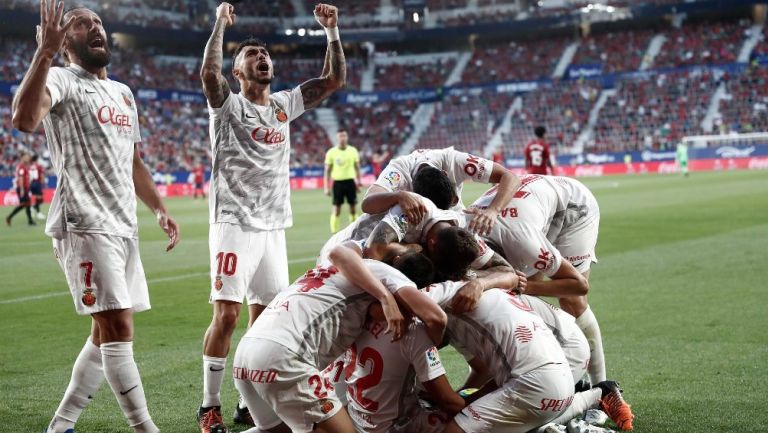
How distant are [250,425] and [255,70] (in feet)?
7.90

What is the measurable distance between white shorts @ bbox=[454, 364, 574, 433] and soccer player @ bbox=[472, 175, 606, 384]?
81cm

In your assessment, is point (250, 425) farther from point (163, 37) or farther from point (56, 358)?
point (163, 37)

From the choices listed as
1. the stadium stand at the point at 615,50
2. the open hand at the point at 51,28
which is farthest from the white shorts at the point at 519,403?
the stadium stand at the point at 615,50

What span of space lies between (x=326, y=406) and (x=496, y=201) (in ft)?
6.16

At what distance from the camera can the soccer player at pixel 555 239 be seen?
5.62 meters

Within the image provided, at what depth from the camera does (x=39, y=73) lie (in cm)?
457

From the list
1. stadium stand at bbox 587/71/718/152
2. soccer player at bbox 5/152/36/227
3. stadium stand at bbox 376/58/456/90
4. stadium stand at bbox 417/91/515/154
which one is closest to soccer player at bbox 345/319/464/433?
soccer player at bbox 5/152/36/227

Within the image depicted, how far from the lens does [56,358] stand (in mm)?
8039

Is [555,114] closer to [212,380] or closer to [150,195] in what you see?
[150,195]

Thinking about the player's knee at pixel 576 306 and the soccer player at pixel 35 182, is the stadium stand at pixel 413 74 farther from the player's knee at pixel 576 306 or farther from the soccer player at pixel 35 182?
the player's knee at pixel 576 306

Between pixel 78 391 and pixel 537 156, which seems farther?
pixel 537 156

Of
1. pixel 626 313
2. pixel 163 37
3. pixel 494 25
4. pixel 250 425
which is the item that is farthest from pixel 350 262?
pixel 494 25

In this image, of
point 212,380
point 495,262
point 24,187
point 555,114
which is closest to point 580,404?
point 495,262

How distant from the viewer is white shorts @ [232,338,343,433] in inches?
182
